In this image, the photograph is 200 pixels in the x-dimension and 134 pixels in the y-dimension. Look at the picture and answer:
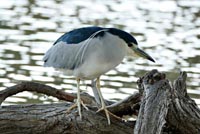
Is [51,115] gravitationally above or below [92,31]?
below

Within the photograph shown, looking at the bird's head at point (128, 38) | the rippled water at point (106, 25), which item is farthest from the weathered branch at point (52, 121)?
the rippled water at point (106, 25)

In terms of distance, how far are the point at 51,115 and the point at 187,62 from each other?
369 centimetres

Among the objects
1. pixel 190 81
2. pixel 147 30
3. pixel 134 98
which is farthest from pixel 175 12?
pixel 134 98

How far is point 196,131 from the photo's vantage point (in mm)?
3908

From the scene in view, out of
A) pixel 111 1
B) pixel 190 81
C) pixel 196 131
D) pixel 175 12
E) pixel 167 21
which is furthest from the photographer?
pixel 111 1

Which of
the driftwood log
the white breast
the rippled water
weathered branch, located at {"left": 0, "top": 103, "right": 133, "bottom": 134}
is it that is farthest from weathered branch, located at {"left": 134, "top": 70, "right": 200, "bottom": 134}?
the rippled water

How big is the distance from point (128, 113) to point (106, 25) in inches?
202

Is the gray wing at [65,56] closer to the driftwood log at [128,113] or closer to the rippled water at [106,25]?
the driftwood log at [128,113]

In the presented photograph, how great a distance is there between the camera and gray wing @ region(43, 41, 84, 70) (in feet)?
12.8

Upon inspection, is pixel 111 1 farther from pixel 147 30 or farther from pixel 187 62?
pixel 187 62

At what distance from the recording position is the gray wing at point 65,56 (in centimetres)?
391

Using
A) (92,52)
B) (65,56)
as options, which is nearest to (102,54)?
(92,52)

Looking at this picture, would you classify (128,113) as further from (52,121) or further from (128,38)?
(128,38)

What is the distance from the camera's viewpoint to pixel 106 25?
365 inches
